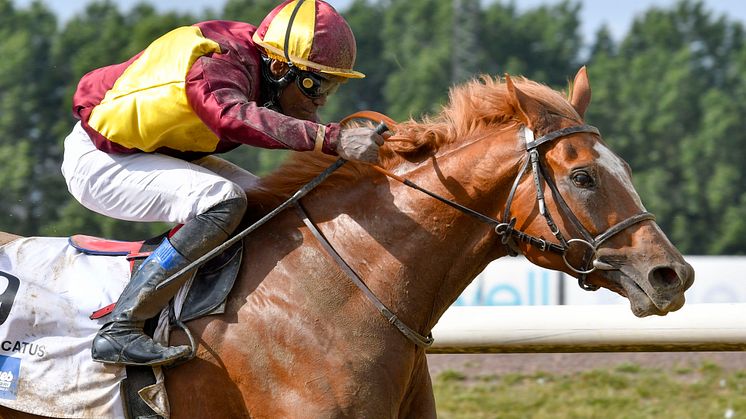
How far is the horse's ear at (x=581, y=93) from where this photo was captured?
168 inches

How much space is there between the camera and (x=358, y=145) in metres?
3.96

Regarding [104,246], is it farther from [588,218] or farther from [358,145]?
[588,218]

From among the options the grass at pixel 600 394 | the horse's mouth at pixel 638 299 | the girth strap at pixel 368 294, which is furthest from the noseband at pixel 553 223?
the grass at pixel 600 394

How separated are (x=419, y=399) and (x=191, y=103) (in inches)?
58.1

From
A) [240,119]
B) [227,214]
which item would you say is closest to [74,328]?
[227,214]

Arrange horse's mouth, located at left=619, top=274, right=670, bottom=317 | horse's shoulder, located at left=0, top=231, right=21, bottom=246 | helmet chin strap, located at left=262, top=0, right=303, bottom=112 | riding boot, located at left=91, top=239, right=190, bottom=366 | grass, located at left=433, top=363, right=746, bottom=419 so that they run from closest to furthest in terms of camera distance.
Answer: horse's mouth, located at left=619, top=274, right=670, bottom=317
riding boot, located at left=91, top=239, right=190, bottom=366
helmet chin strap, located at left=262, top=0, right=303, bottom=112
horse's shoulder, located at left=0, top=231, right=21, bottom=246
grass, located at left=433, top=363, right=746, bottom=419

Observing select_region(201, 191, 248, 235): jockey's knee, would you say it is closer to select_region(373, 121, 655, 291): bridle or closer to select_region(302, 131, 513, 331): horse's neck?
select_region(302, 131, 513, 331): horse's neck

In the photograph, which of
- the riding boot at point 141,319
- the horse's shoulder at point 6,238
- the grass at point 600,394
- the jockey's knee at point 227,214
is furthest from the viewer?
the grass at point 600,394

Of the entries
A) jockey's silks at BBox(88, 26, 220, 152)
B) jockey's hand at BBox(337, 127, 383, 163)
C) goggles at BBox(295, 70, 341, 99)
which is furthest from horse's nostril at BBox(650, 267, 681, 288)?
jockey's silks at BBox(88, 26, 220, 152)

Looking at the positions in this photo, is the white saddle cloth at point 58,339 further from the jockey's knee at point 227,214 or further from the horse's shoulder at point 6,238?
the jockey's knee at point 227,214

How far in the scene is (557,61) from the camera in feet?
171

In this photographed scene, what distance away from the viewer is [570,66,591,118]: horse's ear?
4275 millimetres

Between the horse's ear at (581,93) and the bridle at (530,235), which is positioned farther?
the horse's ear at (581,93)

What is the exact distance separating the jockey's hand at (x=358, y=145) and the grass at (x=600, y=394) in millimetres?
3158
